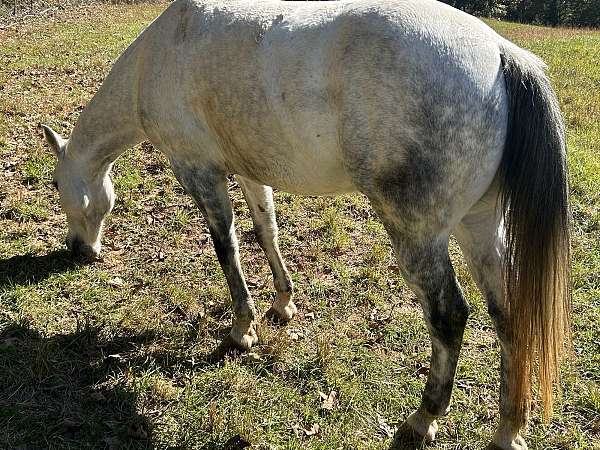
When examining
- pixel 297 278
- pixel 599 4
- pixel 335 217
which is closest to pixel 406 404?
pixel 297 278

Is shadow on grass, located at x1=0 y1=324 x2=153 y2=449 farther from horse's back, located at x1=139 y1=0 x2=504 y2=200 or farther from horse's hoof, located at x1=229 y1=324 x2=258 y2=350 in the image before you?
horse's back, located at x1=139 y1=0 x2=504 y2=200

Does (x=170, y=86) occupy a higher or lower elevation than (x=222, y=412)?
higher

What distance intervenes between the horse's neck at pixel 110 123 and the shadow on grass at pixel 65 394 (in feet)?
4.89

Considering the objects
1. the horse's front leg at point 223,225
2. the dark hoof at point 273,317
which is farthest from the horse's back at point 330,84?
the dark hoof at point 273,317

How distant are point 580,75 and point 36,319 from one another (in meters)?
12.1

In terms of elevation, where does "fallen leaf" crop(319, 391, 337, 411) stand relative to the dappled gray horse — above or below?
below

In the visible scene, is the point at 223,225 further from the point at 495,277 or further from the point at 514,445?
the point at 514,445

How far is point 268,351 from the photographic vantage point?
13.1 feet

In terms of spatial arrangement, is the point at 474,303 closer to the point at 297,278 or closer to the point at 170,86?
the point at 297,278

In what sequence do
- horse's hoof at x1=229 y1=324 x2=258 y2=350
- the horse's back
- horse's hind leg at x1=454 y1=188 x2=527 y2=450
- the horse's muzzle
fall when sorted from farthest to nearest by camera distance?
the horse's muzzle → horse's hoof at x1=229 y1=324 x2=258 y2=350 → horse's hind leg at x1=454 y1=188 x2=527 y2=450 → the horse's back

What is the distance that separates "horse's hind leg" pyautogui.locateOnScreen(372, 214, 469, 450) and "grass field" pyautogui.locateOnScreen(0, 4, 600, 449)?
22.0 inches

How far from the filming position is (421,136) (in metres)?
2.52

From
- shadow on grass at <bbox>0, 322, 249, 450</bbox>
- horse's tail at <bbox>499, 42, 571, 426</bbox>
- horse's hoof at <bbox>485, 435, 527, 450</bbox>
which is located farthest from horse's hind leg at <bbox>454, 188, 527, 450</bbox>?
shadow on grass at <bbox>0, 322, 249, 450</bbox>

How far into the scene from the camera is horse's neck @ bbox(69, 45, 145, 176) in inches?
160
